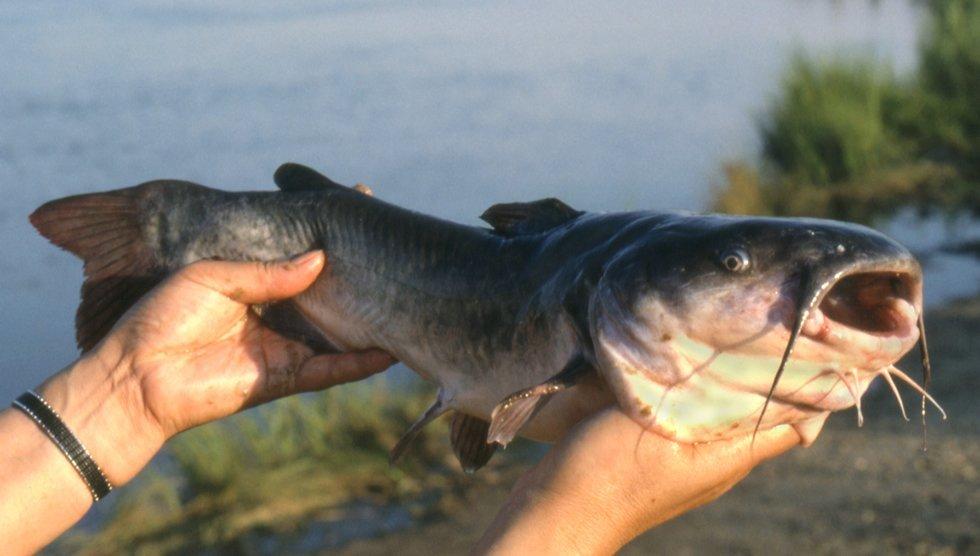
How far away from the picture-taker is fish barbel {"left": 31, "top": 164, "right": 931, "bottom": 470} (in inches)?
76.9

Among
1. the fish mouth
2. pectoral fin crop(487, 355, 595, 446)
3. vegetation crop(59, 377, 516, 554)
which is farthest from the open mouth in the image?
vegetation crop(59, 377, 516, 554)

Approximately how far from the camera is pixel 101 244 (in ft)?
9.98

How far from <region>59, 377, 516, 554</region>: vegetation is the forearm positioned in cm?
275

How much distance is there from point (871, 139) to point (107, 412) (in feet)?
33.7

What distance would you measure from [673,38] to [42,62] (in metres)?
9.30

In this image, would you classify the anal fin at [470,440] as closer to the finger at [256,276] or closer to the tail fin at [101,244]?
the finger at [256,276]

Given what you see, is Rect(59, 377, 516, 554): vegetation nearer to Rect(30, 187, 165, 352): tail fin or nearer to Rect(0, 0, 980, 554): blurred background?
Rect(0, 0, 980, 554): blurred background

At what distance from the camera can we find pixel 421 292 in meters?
2.79

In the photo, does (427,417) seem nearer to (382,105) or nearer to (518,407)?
(518,407)

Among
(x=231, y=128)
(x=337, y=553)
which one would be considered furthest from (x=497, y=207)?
(x=231, y=128)

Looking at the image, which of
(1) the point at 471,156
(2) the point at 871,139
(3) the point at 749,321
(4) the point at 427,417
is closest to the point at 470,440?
(4) the point at 427,417

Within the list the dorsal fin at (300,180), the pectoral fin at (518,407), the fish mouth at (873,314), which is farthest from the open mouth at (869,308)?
the dorsal fin at (300,180)

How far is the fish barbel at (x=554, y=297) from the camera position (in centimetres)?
195

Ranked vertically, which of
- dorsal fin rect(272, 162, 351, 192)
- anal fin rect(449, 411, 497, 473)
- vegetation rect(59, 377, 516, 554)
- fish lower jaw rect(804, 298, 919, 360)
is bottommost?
vegetation rect(59, 377, 516, 554)
